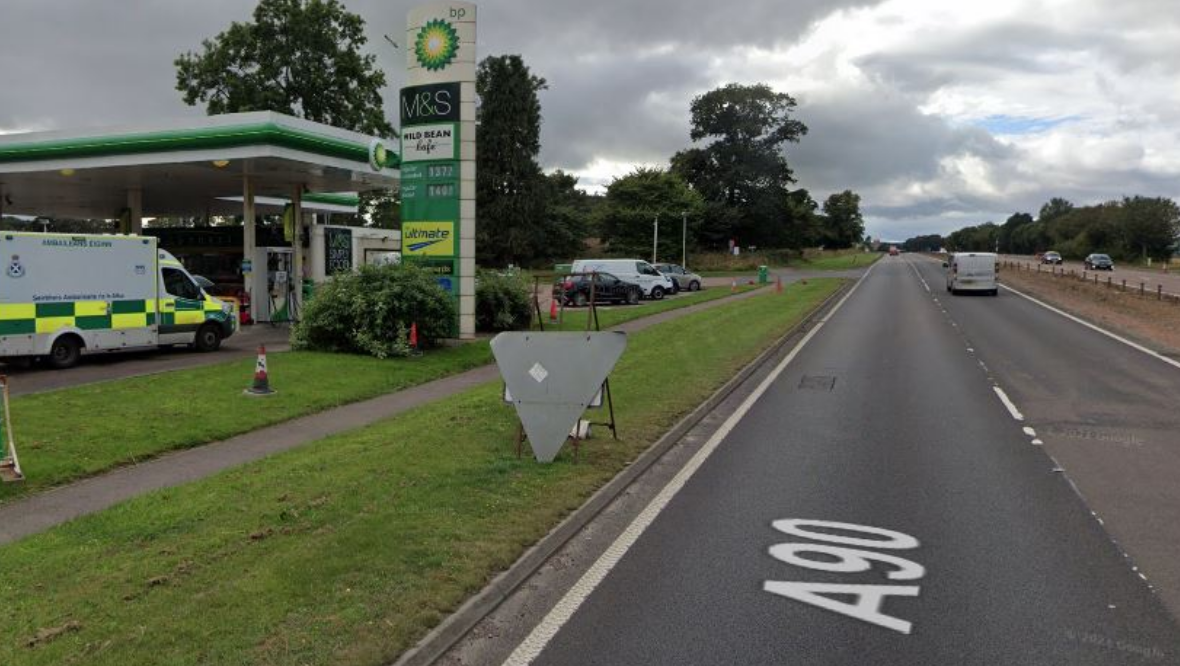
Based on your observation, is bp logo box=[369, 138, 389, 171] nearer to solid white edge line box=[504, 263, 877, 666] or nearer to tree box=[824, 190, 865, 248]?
solid white edge line box=[504, 263, 877, 666]

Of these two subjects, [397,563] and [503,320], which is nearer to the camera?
[397,563]

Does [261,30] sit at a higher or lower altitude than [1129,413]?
higher

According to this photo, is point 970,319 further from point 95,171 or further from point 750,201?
point 750,201

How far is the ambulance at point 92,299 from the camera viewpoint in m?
14.5

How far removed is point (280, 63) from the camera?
48.2m

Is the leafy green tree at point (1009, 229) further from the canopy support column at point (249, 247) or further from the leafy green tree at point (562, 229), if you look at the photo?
the canopy support column at point (249, 247)

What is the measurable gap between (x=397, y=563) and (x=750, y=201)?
9177 centimetres

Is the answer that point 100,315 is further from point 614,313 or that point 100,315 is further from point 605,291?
point 605,291

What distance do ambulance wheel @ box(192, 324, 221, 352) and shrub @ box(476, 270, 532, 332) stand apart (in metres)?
6.57


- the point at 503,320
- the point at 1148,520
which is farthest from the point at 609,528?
the point at 503,320

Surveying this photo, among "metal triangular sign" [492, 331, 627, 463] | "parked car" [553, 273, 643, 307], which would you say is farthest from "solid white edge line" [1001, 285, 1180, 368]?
"parked car" [553, 273, 643, 307]

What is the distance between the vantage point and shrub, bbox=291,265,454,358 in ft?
56.4

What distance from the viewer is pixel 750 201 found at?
93.8 m

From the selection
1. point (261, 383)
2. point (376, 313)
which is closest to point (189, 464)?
point (261, 383)
